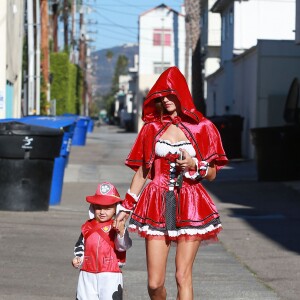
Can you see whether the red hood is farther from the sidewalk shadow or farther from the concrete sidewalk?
the sidewalk shadow

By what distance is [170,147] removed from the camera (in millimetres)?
6828

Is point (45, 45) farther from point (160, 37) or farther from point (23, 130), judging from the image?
point (160, 37)

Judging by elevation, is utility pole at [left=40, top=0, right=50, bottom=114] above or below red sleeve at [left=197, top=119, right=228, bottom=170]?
above

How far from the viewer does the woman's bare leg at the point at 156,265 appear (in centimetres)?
668

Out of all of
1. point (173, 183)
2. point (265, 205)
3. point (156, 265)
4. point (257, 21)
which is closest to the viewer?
point (156, 265)

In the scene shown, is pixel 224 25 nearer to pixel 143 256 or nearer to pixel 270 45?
pixel 270 45

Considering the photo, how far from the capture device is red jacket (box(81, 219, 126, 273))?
6582 millimetres

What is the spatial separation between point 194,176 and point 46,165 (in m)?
8.50

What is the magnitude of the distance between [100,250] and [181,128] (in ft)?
3.45

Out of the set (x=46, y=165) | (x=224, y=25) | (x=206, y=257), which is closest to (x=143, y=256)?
(x=206, y=257)

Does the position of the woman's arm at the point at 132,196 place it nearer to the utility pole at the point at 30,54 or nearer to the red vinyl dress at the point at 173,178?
the red vinyl dress at the point at 173,178

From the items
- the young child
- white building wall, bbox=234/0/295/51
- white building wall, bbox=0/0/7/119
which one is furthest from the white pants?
white building wall, bbox=234/0/295/51

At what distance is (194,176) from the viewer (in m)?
6.79

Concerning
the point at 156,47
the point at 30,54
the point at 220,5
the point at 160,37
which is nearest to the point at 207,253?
the point at 30,54
